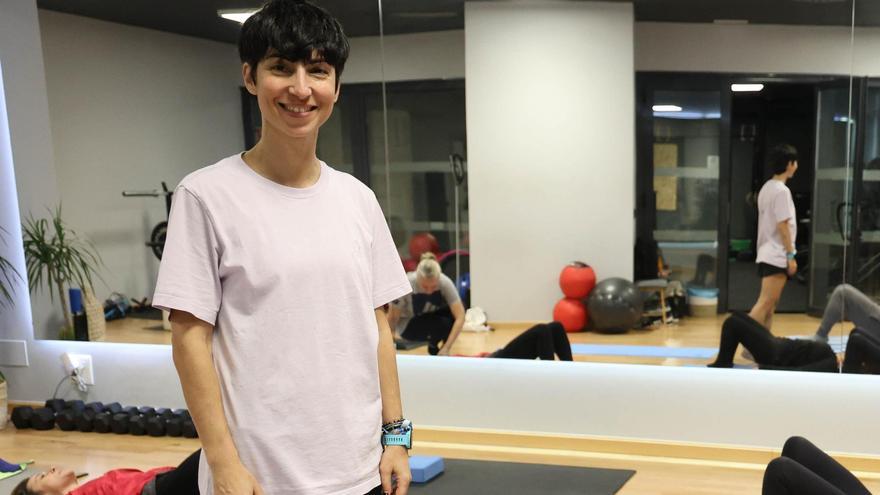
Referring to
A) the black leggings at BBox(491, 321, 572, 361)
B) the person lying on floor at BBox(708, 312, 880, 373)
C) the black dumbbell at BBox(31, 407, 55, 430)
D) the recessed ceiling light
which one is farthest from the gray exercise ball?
the black dumbbell at BBox(31, 407, 55, 430)

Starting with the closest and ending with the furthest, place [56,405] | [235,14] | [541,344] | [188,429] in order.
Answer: [541,344] < [235,14] < [188,429] < [56,405]

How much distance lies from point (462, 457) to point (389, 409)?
7.30 feet

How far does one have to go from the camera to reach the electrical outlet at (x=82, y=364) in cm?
400

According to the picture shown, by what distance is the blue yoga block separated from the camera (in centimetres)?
296

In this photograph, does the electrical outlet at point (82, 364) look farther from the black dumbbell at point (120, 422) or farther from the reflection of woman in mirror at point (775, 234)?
the reflection of woman in mirror at point (775, 234)

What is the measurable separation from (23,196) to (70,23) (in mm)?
903

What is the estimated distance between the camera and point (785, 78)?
3.02m

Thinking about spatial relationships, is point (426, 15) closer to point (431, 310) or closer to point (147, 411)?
point (431, 310)

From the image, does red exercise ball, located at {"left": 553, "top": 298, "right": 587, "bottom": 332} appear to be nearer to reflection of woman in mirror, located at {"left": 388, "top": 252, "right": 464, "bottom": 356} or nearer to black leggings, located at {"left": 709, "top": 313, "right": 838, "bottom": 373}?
reflection of woman in mirror, located at {"left": 388, "top": 252, "right": 464, "bottom": 356}

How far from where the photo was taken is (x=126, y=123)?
12.8 feet

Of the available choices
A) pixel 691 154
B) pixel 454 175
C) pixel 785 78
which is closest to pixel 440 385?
pixel 454 175

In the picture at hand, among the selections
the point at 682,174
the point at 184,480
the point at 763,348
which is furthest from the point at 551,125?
the point at 184,480

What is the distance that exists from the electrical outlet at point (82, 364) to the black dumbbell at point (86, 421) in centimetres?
23

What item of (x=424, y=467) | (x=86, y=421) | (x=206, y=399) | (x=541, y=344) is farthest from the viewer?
(x=86, y=421)
